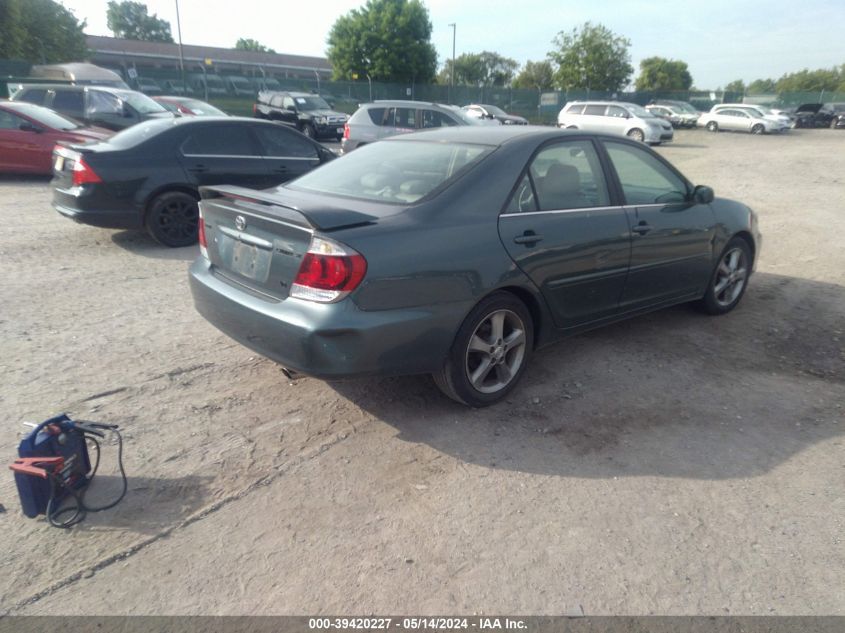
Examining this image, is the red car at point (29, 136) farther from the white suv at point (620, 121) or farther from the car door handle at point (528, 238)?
the white suv at point (620, 121)

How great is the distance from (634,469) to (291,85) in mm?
36954

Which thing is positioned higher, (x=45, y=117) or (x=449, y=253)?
(x=45, y=117)

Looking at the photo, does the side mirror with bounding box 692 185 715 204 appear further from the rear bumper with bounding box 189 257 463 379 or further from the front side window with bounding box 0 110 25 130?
the front side window with bounding box 0 110 25 130

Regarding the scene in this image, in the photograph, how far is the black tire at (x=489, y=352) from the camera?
3.60m

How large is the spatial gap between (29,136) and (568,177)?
11.0 metres

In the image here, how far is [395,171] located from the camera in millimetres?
4047

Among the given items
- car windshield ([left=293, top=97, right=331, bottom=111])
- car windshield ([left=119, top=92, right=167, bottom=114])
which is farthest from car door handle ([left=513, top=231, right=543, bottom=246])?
car windshield ([left=293, top=97, right=331, bottom=111])

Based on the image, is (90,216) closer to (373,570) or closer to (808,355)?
(373,570)

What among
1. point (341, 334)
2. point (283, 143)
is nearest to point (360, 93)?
point (283, 143)

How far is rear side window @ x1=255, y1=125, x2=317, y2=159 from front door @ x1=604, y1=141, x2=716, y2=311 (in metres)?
4.89

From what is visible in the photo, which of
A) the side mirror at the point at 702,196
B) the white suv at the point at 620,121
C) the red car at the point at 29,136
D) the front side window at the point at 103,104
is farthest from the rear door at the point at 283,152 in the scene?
the white suv at the point at 620,121

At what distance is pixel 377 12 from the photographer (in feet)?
188

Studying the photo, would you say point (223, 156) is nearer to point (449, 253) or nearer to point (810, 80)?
point (449, 253)

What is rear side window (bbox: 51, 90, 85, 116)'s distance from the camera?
49.2ft
